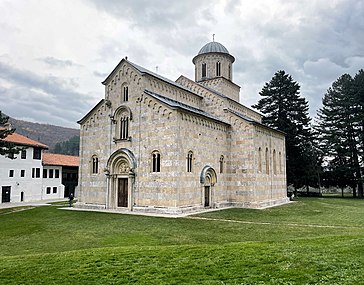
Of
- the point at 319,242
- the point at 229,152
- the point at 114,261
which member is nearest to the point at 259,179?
the point at 229,152

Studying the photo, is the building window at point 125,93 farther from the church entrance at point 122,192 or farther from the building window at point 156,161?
the church entrance at point 122,192

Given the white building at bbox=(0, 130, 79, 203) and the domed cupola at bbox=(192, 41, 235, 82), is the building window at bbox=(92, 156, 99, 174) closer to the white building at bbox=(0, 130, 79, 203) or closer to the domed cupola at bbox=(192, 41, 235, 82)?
the white building at bbox=(0, 130, 79, 203)

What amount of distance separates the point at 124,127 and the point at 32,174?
21.9 m

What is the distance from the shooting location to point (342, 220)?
19.8 m

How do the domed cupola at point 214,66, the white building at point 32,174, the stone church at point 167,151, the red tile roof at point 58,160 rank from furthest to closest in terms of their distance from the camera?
1. the red tile roof at point 58,160
2. the white building at point 32,174
3. the domed cupola at point 214,66
4. the stone church at point 167,151

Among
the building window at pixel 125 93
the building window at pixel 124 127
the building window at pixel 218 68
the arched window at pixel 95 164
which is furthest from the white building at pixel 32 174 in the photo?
the building window at pixel 218 68

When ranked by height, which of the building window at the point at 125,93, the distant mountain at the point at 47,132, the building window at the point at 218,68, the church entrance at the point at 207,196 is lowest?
the church entrance at the point at 207,196

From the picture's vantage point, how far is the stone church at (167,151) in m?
23.0

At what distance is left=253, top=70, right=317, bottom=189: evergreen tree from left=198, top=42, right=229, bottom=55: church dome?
1465 cm

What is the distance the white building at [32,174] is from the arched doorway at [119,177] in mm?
17638

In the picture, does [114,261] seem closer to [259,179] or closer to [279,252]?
[279,252]

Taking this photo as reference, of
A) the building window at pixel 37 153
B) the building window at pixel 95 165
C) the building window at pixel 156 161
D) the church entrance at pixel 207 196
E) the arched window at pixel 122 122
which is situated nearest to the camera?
the building window at pixel 156 161

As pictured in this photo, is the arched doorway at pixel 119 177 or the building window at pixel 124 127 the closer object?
the arched doorway at pixel 119 177

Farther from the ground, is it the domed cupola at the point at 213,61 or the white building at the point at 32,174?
the domed cupola at the point at 213,61
